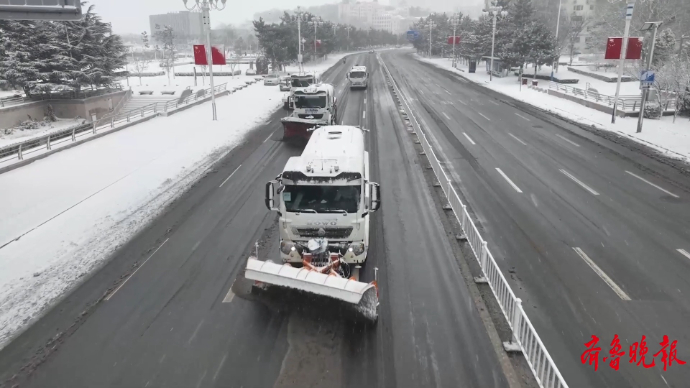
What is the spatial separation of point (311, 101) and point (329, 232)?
17.4 meters

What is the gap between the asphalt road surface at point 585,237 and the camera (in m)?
8.54

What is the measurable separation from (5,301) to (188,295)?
12.5 feet

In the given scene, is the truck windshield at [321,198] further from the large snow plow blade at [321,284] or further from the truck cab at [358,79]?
the truck cab at [358,79]

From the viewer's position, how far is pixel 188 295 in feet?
33.1

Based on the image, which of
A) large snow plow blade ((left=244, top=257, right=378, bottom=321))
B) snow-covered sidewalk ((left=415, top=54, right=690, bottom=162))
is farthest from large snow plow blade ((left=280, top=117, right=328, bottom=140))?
snow-covered sidewalk ((left=415, top=54, right=690, bottom=162))

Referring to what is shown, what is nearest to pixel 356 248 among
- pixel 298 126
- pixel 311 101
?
pixel 298 126

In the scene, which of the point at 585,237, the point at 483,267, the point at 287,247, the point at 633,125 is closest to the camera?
the point at 287,247

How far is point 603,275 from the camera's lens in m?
10.9

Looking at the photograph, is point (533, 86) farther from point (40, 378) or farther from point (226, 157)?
point (40, 378)

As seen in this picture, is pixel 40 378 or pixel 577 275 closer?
pixel 40 378

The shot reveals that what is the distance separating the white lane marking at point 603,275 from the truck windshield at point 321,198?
232 inches

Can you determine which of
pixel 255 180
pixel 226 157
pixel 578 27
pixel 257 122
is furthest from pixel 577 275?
pixel 578 27

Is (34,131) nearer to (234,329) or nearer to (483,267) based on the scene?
(234,329)

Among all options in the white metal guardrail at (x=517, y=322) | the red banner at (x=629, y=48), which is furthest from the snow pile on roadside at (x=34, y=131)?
the red banner at (x=629, y=48)
